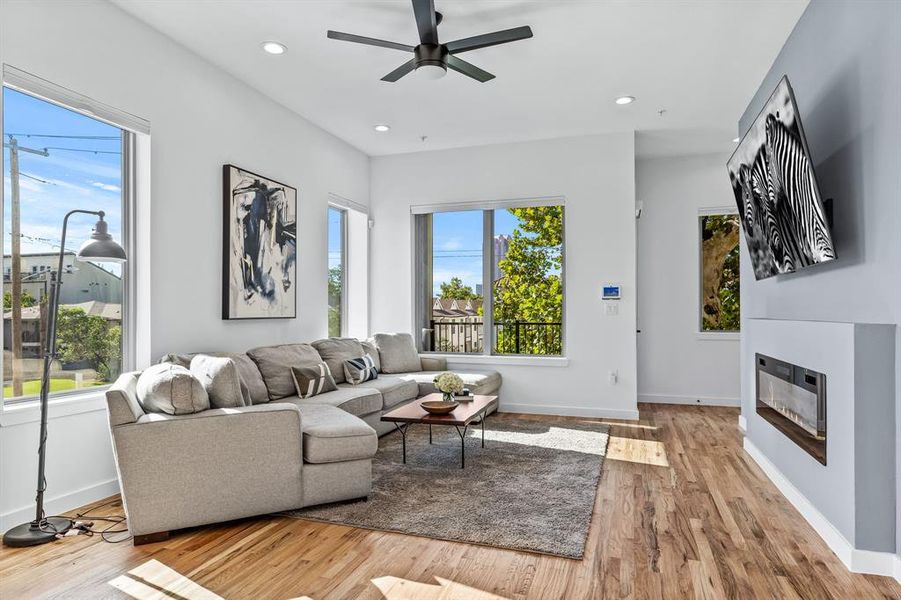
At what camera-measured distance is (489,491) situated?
338 cm

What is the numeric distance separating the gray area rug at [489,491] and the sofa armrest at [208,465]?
0.26 metres

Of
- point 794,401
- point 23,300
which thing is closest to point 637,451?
point 794,401

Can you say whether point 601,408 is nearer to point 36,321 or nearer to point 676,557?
point 676,557

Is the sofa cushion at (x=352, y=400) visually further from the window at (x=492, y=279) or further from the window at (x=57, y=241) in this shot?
the window at (x=492, y=279)

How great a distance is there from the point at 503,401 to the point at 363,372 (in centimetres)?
180

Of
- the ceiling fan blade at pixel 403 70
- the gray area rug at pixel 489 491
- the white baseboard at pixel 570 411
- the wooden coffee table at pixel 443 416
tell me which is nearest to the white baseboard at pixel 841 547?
the gray area rug at pixel 489 491

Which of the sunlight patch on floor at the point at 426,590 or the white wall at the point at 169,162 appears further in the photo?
the white wall at the point at 169,162

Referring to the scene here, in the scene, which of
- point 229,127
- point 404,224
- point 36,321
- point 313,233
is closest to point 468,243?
point 404,224

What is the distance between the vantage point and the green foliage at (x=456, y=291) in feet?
20.9

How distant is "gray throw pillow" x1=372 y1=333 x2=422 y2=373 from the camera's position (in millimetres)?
5777

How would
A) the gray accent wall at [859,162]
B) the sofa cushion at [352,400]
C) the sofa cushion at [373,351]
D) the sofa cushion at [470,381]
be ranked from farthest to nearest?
1. the sofa cushion at [373,351]
2. the sofa cushion at [470,381]
3. the sofa cushion at [352,400]
4. the gray accent wall at [859,162]

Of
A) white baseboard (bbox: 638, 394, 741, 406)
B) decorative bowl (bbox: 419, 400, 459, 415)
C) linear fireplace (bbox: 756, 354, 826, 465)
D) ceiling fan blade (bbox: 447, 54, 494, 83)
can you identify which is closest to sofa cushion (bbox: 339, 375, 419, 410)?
decorative bowl (bbox: 419, 400, 459, 415)

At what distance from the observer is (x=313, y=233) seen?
17.8 feet

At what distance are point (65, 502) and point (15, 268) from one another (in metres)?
1.30
